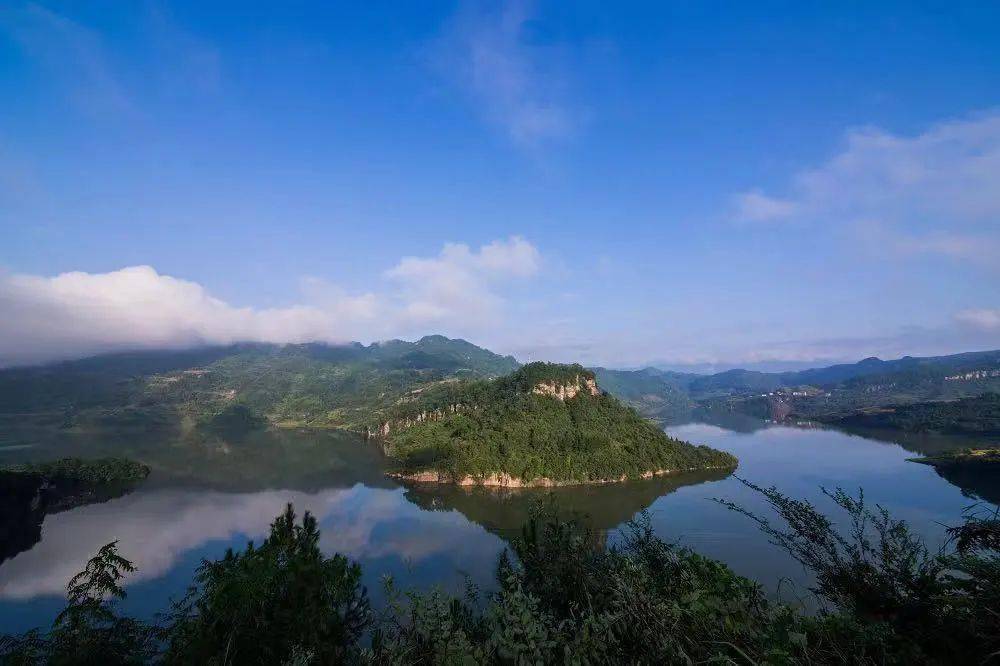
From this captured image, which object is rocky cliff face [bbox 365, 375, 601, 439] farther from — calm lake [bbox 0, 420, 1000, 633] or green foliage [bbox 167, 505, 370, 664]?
green foliage [bbox 167, 505, 370, 664]

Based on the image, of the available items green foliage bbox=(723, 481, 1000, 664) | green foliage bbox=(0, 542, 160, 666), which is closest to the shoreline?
green foliage bbox=(0, 542, 160, 666)

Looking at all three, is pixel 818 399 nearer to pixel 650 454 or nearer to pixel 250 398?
pixel 650 454

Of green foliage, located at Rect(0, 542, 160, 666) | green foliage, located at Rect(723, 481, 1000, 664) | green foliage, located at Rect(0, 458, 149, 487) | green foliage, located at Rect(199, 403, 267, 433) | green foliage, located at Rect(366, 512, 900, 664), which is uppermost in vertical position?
green foliage, located at Rect(723, 481, 1000, 664)

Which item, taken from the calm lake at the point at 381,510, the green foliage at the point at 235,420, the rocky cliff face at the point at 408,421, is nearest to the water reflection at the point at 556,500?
the calm lake at the point at 381,510

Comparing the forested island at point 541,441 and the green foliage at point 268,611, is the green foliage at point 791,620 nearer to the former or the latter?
the green foliage at point 268,611

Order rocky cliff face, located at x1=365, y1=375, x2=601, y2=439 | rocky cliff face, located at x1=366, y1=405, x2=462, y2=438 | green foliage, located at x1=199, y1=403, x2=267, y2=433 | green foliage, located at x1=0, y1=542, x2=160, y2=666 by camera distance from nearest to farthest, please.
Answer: green foliage, located at x1=0, y1=542, x2=160, y2=666 < rocky cliff face, located at x1=365, y1=375, x2=601, y2=439 < rocky cliff face, located at x1=366, y1=405, x2=462, y2=438 < green foliage, located at x1=199, y1=403, x2=267, y2=433

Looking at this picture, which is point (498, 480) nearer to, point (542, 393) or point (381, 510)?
point (381, 510)

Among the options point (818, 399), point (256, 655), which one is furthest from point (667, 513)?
point (818, 399)

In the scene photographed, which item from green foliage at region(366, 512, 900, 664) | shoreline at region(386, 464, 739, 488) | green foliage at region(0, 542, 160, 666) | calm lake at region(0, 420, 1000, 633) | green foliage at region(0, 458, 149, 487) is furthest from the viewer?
shoreline at region(386, 464, 739, 488)
